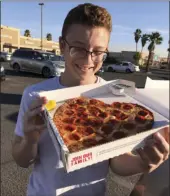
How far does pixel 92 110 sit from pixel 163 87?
0.36 m

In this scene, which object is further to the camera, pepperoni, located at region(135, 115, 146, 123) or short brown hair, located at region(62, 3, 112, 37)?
short brown hair, located at region(62, 3, 112, 37)

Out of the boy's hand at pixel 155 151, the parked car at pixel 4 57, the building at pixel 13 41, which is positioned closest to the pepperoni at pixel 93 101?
the boy's hand at pixel 155 151

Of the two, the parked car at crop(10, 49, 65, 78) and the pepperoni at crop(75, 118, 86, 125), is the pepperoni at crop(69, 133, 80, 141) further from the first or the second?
the parked car at crop(10, 49, 65, 78)

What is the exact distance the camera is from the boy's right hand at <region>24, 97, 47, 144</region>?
1258 mm

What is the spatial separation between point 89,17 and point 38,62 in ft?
57.6

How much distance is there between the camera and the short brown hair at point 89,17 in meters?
1.37

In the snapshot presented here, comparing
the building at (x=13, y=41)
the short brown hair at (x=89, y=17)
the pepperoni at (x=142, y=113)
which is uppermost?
the building at (x=13, y=41)

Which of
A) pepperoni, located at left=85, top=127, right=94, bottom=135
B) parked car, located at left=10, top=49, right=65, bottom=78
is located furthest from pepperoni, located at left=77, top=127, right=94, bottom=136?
parked car, located at left=10, top=49, right=65, bottom=78

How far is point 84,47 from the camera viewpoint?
4.42 feet

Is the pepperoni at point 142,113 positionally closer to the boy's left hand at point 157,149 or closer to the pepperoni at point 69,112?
the boy's left hand at point 157,149

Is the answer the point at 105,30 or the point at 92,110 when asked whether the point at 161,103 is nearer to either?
the point at 92,110

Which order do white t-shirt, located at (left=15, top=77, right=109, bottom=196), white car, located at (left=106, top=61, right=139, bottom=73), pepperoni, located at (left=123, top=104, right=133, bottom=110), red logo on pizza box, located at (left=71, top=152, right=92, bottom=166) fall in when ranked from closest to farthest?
1. red logo on pizza box, located at (left=71, top=152, right=92, bottom=166)
2. pepperoni, located at (left=123, top=104, right=133, bottom=110)
3. white t-shirt, located at (left=15, top=77, right=109, bottom=196)
4. white car, located at (left=106, top=61, right=139, bottom=73)

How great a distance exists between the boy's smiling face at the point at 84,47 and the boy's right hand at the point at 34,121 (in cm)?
28

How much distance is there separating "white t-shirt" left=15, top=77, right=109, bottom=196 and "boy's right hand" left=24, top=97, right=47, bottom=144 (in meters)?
0.13
